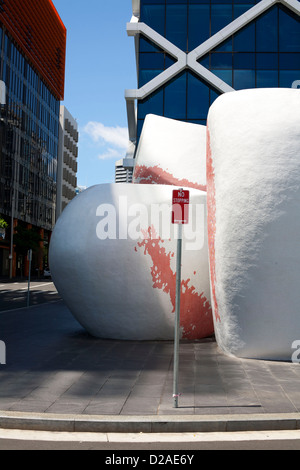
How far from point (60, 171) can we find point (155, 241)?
74678 mm

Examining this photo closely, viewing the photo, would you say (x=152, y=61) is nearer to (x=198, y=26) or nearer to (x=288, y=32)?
(x=198, y=26)

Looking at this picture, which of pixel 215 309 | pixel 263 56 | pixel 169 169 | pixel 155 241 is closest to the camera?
pixel 215 309

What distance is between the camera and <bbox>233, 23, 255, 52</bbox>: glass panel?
3338cm

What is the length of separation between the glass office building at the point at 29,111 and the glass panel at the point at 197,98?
3011 centimetres

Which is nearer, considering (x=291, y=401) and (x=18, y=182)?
(x=291, y=401)

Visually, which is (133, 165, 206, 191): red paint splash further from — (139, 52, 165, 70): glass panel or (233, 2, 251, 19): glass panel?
Answer: (233, 2, 251, 19): glass panel

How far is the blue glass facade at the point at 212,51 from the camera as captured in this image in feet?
107

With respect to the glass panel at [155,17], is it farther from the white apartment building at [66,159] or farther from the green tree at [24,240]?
the white apartment building at [66,159]

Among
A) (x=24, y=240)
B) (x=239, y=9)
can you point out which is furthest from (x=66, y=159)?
(x=239, y=9)

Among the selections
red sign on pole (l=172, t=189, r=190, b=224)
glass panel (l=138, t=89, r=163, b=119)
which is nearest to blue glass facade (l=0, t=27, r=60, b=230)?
glass panel (l=138, t=89, r=163, b=119)

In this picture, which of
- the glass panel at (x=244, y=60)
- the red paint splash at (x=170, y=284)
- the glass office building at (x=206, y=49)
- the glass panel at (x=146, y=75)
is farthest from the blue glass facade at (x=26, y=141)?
the red paint splash at (x=170, y=284)

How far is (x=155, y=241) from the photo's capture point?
11320 millimetres

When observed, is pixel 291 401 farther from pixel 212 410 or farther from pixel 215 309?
pixel 215 309
